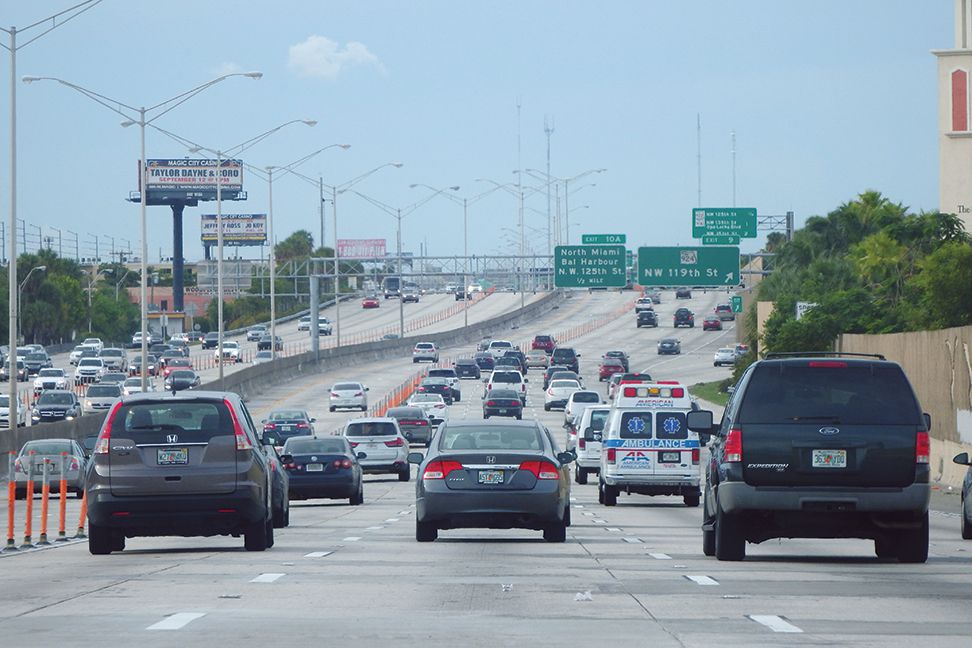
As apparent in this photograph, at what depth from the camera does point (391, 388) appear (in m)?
93.1

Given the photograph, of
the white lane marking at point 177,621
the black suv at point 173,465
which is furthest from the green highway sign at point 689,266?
A: the white lane marking at point 177,621

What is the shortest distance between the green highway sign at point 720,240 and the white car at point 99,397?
3508cm

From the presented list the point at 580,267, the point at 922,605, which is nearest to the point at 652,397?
the point at 922,605

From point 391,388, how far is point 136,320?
110 m

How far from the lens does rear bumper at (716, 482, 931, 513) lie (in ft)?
56.2

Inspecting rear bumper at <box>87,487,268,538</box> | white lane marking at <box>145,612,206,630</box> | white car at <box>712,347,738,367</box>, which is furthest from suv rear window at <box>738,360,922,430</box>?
white car at <box>712,347,738,367</box>

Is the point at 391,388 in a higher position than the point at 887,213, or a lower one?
lower

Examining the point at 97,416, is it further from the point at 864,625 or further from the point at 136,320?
the point at 136,320

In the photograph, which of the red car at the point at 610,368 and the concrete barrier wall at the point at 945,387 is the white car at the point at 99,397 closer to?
the red car at the point at 610,368

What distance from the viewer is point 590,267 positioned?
98.2m

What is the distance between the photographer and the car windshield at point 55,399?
70438 millimetres

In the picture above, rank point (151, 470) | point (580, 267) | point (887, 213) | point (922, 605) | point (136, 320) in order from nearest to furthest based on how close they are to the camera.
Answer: point (922, 605) → point (151, 470) → point (887, 213) → point (580, 267) → point (136, 320)

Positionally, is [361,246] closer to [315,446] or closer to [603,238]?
[603,238]

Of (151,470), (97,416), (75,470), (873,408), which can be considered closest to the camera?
(873,408)
